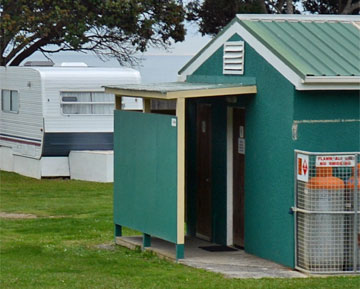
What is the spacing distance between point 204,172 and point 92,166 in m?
11.4

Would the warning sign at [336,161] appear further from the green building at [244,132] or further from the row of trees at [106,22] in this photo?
the row of trees at [106,22]

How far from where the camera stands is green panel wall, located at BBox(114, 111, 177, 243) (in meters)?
13.0

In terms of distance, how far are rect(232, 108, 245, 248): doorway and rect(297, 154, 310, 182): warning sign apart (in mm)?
1780

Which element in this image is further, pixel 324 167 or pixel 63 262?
pixel 63 262

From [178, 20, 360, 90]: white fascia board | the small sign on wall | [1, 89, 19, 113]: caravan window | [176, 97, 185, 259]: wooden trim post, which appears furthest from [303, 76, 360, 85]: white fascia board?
[1, 89, 19, 113]: caravan window

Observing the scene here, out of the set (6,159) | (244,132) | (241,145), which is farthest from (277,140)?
(6,159)

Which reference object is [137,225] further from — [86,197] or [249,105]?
[86,197]

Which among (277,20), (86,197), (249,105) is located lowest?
(86,197)

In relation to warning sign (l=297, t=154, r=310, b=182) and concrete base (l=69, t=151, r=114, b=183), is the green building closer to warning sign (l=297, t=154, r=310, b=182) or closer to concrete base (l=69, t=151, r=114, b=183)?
warning sign (l=297, t=154, r=310, b=182)

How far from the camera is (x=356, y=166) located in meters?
11.9

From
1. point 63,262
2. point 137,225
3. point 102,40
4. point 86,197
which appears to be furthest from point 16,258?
point 102,40

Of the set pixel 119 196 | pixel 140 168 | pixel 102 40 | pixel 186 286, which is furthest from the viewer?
pixel 102 40

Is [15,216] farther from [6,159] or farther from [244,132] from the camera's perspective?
[6,159]

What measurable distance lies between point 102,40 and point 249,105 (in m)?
19.9
